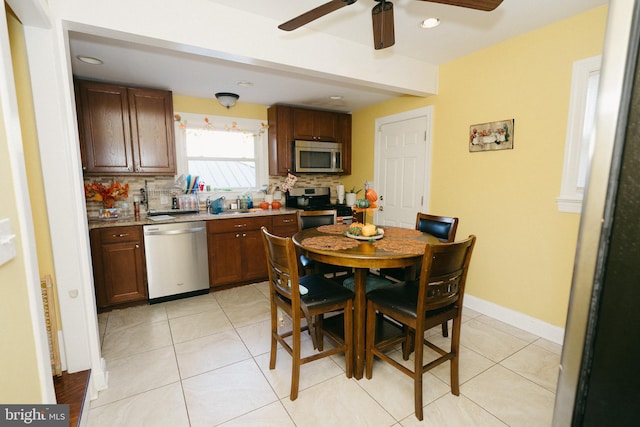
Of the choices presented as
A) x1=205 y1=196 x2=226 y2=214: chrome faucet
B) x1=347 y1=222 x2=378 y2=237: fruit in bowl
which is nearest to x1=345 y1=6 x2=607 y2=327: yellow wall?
x1=347 y1=222 x2=378 y2=237: fruit in bowl

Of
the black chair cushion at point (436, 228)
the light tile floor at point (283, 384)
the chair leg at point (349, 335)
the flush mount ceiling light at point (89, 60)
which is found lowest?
the light tile floor at point (283, 384)

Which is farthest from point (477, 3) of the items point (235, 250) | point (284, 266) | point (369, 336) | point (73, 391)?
point (235, 250)

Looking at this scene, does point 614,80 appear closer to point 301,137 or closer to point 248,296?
point 248,296

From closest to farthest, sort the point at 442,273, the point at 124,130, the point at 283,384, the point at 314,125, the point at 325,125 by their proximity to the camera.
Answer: the point at 442,273, the point at 283,384, the point at 124,130, the point at 314,125, the point at 325,125

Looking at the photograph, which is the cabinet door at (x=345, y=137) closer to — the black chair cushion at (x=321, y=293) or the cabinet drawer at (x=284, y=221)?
the cabinet drawer at (x=284, y=221)

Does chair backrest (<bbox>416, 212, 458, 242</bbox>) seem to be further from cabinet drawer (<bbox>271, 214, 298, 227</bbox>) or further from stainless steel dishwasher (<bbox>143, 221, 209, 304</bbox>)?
stainless steel dishwasher (<bbox>143, 221, 209, 304</bbox>)

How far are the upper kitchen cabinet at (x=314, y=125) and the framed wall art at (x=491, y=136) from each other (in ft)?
6.76

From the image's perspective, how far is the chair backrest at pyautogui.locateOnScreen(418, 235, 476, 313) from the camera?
1.46m

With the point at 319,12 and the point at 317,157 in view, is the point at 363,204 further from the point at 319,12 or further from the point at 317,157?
the point at 317,157

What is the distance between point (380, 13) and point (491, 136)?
166 cm

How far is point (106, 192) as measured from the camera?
10.1 ft

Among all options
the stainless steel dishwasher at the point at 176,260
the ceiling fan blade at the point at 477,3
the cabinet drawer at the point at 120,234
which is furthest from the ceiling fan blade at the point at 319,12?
the cabinet drawer at the point at 120,234

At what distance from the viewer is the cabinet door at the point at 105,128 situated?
113 inches

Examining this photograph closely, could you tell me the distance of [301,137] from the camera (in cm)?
409
